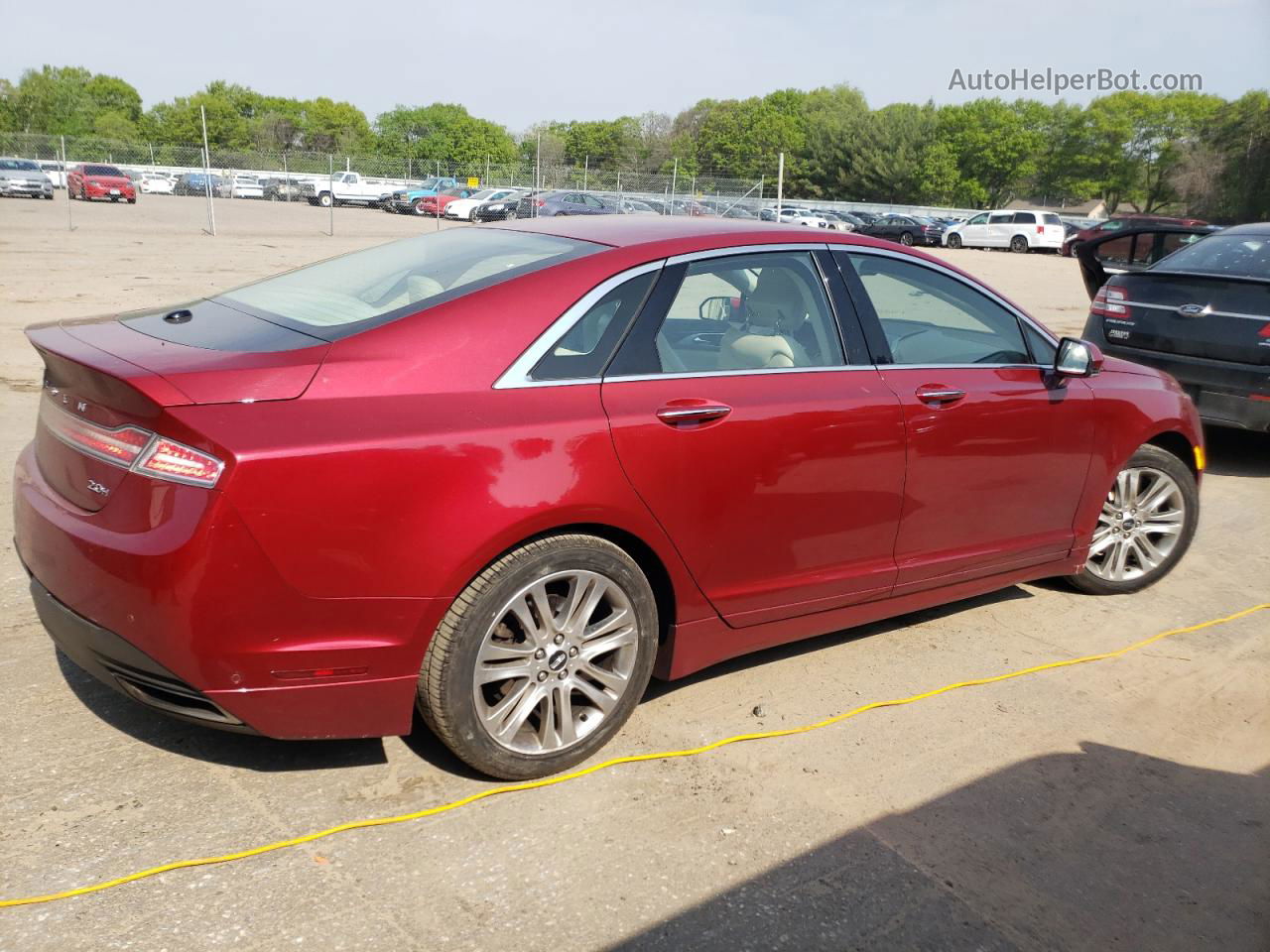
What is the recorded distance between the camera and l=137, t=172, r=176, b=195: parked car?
→ 56950mm

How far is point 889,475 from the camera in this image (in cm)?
382

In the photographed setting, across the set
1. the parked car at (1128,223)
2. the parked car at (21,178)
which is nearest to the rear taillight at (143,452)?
the parked car at (1128,223)

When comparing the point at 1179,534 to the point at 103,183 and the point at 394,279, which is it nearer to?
the point at 394,279

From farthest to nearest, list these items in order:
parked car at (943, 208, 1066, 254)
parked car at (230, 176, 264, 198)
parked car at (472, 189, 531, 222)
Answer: parked car at (230, 176, 264, 198) < parked car at (943, 208, 1066, 254) < parked car at (472, 189, 531, 222)

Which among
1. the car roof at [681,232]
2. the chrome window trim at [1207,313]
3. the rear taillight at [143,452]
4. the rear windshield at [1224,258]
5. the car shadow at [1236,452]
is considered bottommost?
the car shadow at [1236,452]

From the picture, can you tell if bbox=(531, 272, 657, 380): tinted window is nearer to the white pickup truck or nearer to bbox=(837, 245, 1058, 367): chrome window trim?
bbox=(837, 245, 1058, 367): chrome window trim

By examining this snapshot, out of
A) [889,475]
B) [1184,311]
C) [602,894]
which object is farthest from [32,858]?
[1184,311]

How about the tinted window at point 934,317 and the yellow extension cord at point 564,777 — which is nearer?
the yellow extension cord at point 564,777

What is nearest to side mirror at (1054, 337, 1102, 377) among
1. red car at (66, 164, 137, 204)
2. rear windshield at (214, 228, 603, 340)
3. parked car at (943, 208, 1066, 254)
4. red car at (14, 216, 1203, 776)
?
red car at (14, 216, 1203, 776)

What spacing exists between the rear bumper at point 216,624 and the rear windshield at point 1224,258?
6.65 m

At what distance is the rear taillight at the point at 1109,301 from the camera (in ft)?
25.3

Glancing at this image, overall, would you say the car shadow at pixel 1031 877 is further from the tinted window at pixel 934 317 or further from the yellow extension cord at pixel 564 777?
→ the tinted window at pixel 934 317

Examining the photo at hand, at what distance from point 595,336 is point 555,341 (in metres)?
0.15

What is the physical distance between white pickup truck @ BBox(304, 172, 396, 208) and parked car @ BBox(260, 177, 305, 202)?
53 cm
